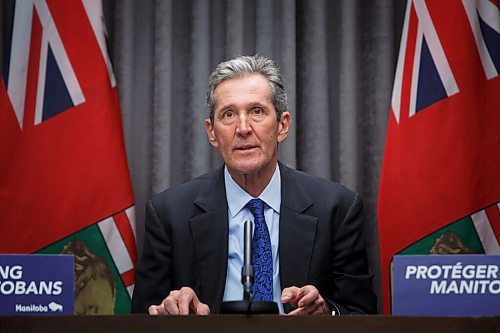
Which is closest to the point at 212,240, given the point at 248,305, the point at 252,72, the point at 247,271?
the point at 252,72

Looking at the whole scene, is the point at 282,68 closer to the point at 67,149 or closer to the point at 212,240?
the point at 67,149

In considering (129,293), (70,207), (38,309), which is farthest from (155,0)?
(38,309)

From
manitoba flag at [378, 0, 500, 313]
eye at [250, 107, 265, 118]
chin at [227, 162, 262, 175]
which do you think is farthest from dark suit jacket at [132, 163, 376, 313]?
manitoba flag at [378, 0, 500, 313]

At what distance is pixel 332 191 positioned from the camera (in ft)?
8.30

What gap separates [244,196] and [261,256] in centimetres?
21

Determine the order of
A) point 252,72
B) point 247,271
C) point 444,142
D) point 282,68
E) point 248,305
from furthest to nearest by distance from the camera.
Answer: point 282,68 → point 444,142 → point 252,72 → point 247,271 → point 248,305

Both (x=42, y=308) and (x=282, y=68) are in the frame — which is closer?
(x=42, y=308)

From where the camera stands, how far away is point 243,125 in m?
2.37

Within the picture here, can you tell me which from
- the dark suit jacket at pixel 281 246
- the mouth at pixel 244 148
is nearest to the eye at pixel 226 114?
the mouth at pixel 244 148

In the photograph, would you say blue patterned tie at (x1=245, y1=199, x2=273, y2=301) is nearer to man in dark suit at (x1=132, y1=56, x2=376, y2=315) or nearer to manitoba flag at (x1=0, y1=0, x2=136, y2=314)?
man in dark suit at (x1=132, y1=56, x2=376, y2=315)

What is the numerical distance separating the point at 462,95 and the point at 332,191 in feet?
2.33

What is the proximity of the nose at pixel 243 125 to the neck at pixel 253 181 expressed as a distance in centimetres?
15

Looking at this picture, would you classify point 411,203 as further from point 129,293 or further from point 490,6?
point 129,293

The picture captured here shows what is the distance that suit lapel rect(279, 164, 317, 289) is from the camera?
232cm
